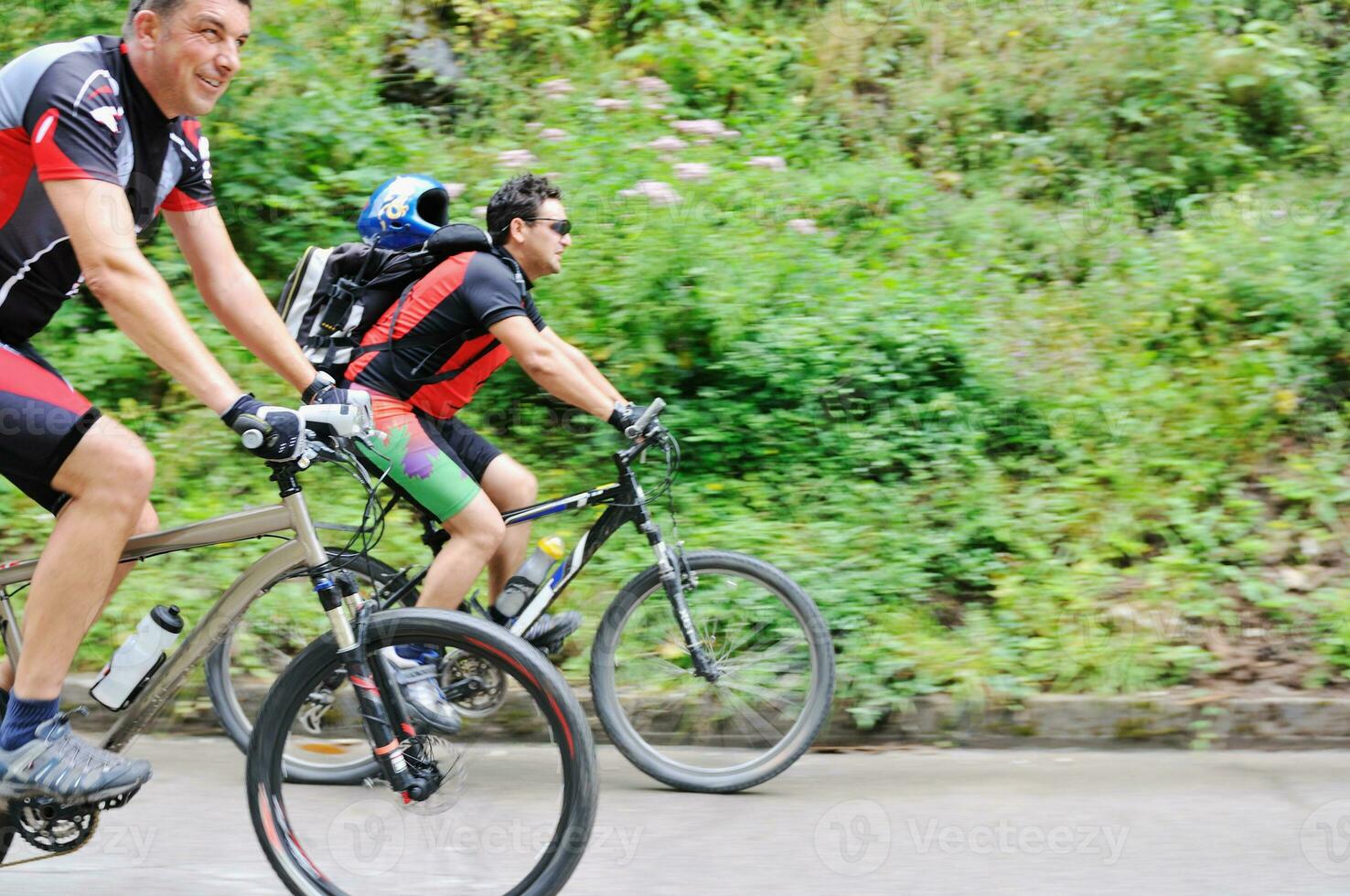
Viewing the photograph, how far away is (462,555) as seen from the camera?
4.43m

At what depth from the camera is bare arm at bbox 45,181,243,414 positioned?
2.85m

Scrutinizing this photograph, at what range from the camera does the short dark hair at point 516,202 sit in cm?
465

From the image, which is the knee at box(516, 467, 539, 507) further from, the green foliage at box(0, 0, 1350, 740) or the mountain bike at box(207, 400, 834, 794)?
the green foliage at box(0, 0, 1350, 740)

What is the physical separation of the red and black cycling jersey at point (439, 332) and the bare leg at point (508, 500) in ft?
1.00

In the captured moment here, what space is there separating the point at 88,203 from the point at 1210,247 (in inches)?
238

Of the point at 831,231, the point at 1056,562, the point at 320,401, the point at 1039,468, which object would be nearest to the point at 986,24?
the point at 831,231

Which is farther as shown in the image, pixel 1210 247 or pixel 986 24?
pixel 986 24

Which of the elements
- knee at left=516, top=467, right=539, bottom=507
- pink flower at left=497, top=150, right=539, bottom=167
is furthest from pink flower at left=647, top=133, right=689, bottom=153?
knee at left=516, top=467, right=539, bottom=507

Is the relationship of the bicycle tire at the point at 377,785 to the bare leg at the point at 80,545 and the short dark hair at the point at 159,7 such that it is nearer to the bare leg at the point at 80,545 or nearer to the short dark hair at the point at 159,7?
the bare leg at the point at 80,545

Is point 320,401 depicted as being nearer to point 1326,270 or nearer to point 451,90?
point 1326,270

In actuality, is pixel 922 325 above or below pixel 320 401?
below

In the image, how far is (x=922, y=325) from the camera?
21.3 feet

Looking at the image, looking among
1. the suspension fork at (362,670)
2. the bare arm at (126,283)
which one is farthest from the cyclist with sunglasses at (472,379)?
the bare arm at (126,283)

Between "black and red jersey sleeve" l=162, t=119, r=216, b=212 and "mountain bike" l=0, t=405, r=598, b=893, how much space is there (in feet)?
2.58
